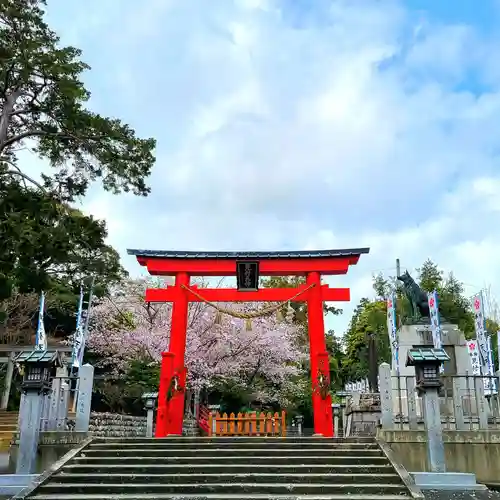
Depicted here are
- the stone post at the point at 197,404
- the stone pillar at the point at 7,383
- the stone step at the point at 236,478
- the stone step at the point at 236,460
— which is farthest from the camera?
the stone pillar at the point at 7,383

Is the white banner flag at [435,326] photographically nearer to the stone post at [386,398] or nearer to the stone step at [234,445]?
the stone post at [386,398]

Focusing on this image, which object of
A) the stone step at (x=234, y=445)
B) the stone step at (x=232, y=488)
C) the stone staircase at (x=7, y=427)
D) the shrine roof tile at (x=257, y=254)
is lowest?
the stone staircase at (x=7, y=427)

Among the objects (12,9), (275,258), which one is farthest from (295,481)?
(12,9)

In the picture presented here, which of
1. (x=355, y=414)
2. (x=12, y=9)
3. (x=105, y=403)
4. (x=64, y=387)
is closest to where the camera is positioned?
(x=64, y=387)

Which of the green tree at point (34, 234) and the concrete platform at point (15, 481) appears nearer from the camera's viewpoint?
the concrete platform at point (15, 481)

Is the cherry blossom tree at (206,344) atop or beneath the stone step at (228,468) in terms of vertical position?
atop

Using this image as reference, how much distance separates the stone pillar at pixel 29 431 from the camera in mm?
8461

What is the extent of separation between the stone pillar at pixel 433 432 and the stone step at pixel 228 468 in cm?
109

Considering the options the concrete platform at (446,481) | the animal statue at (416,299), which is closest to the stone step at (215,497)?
the concrete platform at (446,481)

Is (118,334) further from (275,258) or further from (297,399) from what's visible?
(275,258)

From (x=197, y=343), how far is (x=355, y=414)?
779cm

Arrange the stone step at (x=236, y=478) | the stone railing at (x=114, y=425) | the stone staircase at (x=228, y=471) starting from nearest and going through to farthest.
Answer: the stone staircase at (x=228, y=471) → the stone step at (x=236, y=478) → the stone railing at (x=114, y=425)

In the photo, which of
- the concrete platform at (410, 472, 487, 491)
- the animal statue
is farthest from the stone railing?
the animal statue

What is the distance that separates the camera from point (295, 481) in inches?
288
